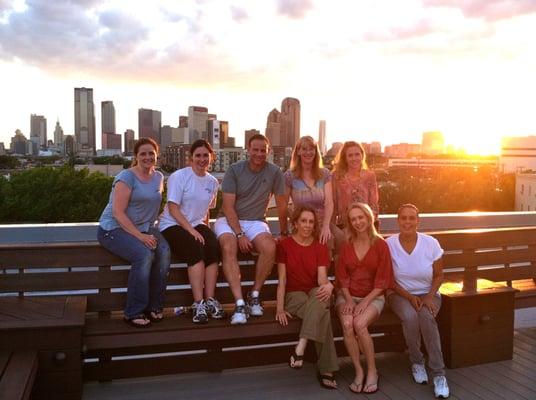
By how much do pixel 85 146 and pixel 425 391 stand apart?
144 metres

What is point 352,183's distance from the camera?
191 inches

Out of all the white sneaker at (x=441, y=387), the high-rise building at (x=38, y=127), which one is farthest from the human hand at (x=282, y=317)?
the high-rise building at (x=38, y=127)

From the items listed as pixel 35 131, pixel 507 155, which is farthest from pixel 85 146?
pixel 507 155

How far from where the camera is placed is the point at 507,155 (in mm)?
132000

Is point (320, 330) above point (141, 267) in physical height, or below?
below

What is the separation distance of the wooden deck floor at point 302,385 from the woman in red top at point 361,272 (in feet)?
0.94

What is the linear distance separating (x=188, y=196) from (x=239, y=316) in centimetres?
104

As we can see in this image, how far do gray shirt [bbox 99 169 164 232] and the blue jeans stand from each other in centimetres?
10

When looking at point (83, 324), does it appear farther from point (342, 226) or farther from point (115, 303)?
point (342, 226)

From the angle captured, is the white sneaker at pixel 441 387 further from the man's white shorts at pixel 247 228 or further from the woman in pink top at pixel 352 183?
the man's white shorts at pixel 247 228

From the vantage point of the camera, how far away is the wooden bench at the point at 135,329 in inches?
149

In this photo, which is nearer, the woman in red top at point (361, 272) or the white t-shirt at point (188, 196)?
the woman in red top at point (361, 272)

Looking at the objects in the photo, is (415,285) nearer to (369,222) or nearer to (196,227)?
(369,222)

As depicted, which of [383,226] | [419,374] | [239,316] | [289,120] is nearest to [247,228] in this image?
[239,316]
